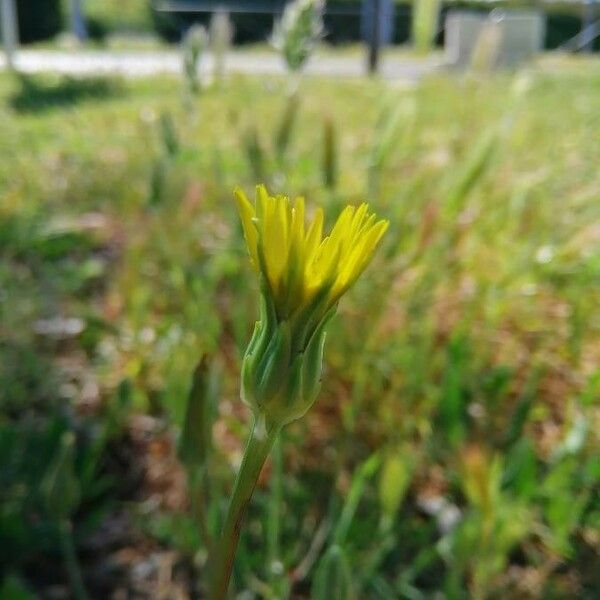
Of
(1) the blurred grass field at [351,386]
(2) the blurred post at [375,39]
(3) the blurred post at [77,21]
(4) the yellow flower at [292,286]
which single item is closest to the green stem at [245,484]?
(4) the yellow flower at [292,286]

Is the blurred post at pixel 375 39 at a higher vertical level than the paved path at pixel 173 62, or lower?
higher

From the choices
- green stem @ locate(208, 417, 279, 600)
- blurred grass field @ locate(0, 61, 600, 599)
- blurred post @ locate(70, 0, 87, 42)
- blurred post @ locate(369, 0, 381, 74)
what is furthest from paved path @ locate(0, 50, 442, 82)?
green stem @ locate(208, 417, 279, 600)

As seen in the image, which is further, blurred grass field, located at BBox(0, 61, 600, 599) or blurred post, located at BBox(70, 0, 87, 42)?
blurred post, located at BBox(70, 0, 87, 42)

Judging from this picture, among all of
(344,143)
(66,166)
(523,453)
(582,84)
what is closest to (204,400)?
(523,453)

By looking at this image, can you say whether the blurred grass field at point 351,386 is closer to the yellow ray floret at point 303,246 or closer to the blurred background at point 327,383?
the blurred background at point 327,383

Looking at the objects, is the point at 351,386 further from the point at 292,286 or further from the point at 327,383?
the point at 292,286

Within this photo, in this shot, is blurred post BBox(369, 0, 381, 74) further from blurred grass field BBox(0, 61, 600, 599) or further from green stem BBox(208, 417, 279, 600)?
green stem BBox(208, 417, 279, 600)

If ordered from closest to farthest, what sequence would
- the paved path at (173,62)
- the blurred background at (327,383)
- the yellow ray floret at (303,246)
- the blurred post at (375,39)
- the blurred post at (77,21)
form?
the yellow ray floret at (303,246) < the blurred background at (327,383) < the blurred post at (375,39) < the paved path at (173,62) < the blurred post at (77,21)

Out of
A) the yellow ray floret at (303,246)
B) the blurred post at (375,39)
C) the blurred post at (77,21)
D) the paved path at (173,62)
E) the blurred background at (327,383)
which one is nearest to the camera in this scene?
the yellow ray floret at (303,246)
